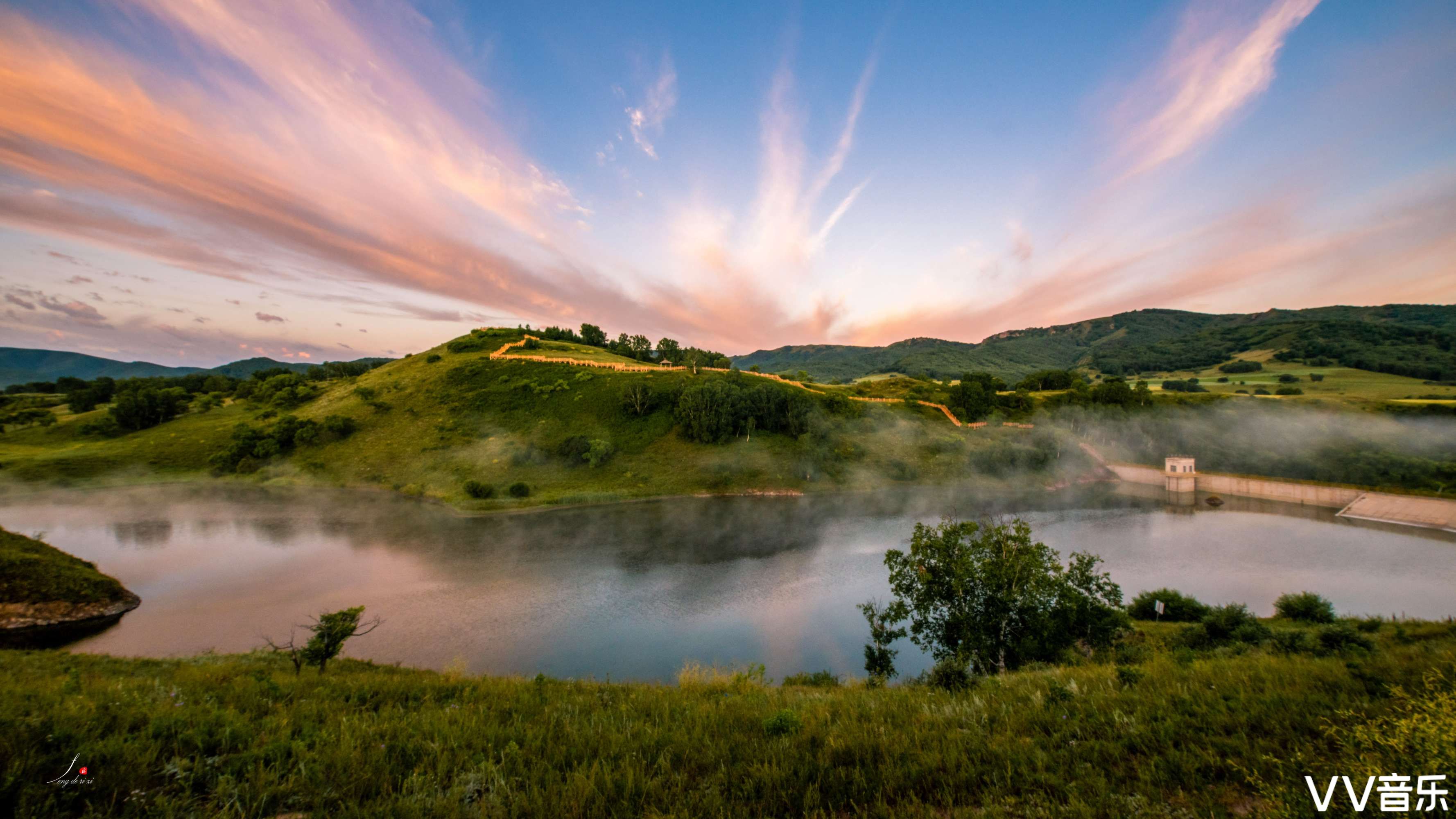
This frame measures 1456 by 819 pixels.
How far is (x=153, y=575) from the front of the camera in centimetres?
3003

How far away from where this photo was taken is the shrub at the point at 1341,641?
10.8 metres

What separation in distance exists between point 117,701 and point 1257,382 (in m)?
176

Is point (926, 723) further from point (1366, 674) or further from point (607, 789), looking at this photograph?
point (1366, 674)

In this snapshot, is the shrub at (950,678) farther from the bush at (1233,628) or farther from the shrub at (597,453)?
the shrub at (597,453)

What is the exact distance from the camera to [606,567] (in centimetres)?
3341

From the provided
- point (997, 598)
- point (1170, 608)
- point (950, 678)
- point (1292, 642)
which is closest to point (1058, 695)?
point (950, 678)

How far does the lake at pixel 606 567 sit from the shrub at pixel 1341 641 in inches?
515

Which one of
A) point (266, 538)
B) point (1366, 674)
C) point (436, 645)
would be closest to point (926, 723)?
point (1366, 674)

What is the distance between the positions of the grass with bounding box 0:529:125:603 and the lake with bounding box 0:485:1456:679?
6.73ft

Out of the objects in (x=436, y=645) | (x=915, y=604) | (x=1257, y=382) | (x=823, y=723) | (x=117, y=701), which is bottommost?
(x=436, y=645)

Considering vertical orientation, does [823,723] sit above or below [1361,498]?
Result: above

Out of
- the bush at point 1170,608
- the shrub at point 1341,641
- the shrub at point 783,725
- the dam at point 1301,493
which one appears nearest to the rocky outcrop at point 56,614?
the shrub at point 783,725

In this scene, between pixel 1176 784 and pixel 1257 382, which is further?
pixel 1257 382

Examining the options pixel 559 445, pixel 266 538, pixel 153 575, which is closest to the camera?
pixel 153 575
